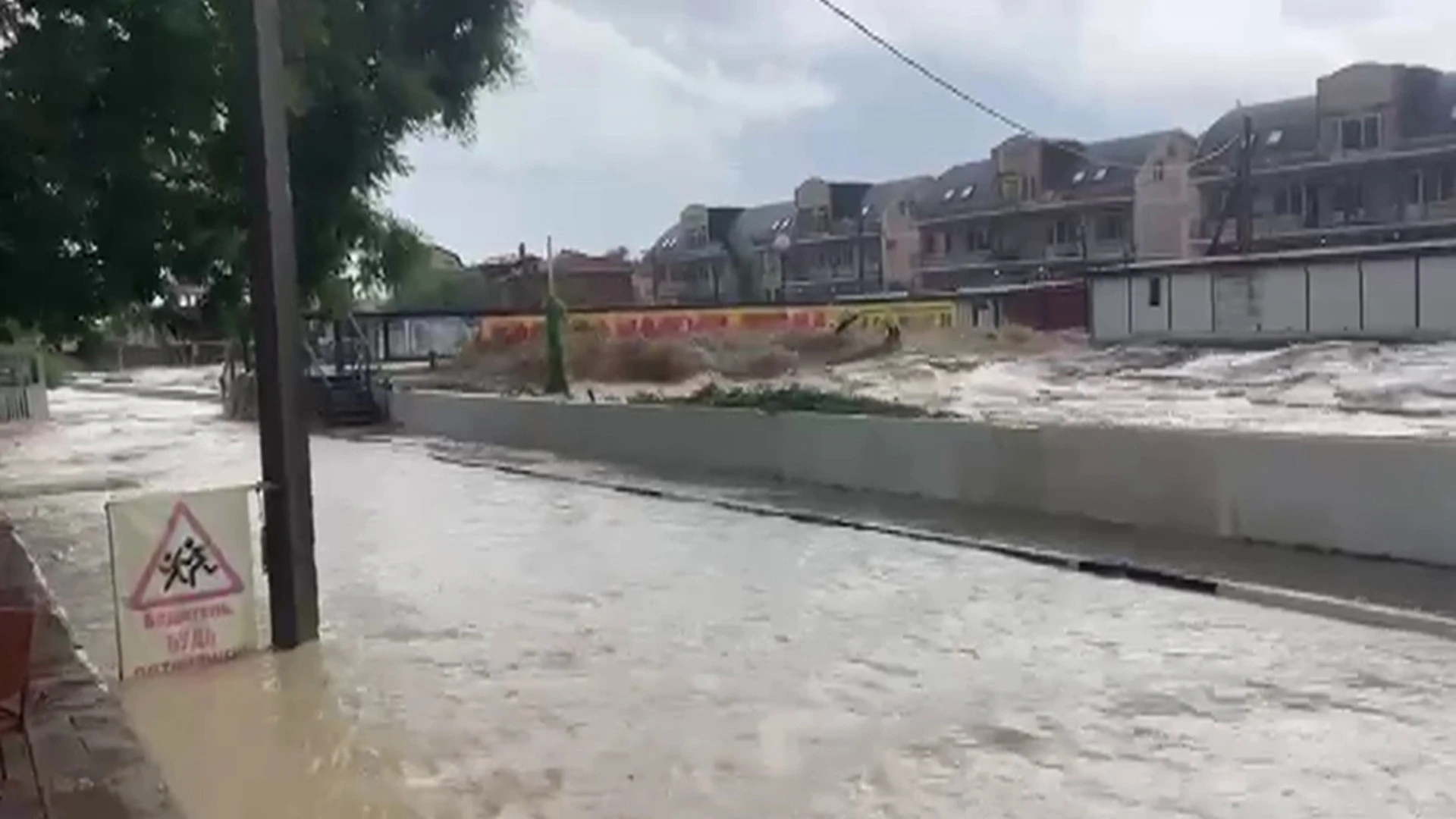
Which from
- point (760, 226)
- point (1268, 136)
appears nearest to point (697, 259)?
point (760, 226)

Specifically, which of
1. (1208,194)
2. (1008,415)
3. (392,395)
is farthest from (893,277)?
(1008,415)

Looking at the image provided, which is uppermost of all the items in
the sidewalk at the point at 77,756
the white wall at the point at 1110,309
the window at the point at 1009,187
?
the window at the point at 1009,187

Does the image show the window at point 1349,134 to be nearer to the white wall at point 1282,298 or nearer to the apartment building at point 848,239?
the white wall at point 1282,298

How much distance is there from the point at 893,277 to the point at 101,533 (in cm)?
5883

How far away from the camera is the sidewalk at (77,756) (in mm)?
5945

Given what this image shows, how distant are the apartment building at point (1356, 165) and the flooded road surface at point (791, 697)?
139 ft

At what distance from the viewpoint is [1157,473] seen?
43.2 ft

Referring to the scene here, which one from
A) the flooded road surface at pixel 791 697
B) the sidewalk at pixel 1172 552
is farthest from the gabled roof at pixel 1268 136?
the flooded road surface at pixel 791 697

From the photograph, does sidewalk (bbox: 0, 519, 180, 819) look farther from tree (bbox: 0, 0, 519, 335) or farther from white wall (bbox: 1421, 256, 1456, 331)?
white wall (bbox: 1421, 256, 1456, 331)

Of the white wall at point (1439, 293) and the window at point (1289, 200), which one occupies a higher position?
the window at point (1289, 200)

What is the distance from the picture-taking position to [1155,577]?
11.1 meters

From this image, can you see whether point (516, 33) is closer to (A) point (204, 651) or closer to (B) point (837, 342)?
(A) point (204, 651)

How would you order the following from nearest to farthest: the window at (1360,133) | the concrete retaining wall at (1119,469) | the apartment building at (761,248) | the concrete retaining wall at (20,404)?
the concrete retaining wall at (1119,469), the concrete retaining wall at (20,404), the window at (1360,133), the apartment building at (761,248)

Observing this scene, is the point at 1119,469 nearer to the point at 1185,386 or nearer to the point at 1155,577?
the point at 1155,577
